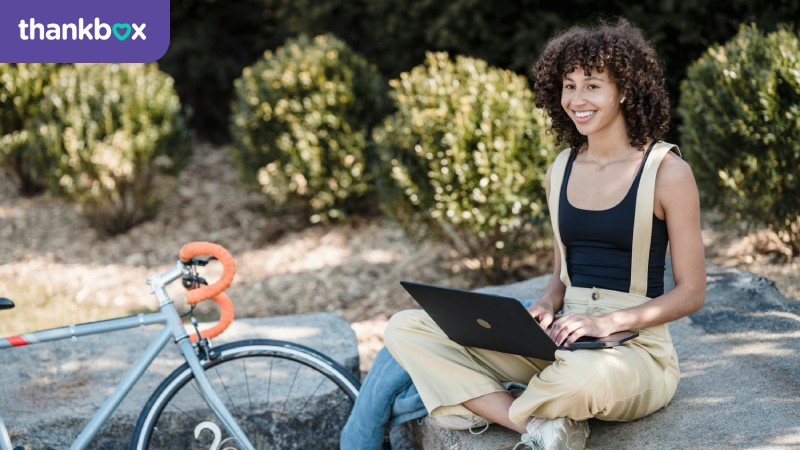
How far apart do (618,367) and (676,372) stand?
1.06 ft

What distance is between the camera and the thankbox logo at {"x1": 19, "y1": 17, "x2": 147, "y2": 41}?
18.3ft

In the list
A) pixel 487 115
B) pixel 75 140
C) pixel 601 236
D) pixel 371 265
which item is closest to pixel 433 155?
pixel 487 115

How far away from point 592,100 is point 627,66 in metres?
0.14

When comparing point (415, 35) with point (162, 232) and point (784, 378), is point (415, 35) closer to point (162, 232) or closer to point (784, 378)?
point (162, 232)

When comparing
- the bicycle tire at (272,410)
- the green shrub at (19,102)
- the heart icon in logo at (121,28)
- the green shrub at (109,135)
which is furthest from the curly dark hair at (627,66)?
the green shrub at (19,102)

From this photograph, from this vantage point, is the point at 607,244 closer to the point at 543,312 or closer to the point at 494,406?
the point at 543,312

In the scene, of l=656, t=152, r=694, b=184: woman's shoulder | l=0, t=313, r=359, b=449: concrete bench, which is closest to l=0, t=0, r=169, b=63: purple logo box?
l=0, t=313, r=359, b=449: concrete bench

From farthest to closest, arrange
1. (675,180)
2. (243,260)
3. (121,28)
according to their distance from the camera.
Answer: (243,260), (121,28), (675,180)

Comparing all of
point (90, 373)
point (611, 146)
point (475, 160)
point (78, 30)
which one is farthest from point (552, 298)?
point (78, 30)

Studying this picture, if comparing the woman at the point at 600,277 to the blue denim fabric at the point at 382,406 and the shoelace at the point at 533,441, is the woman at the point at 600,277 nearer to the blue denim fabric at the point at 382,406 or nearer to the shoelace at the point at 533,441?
the shoelace at the point at 533,441

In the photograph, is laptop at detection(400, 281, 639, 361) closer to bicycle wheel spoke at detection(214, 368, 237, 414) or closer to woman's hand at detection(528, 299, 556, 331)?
woman's hand at detection(528, 299, 556, 331)

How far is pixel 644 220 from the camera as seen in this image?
2674 mm

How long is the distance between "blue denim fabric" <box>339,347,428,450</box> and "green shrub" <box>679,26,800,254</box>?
2.07 metres

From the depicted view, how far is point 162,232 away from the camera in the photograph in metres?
6.70
